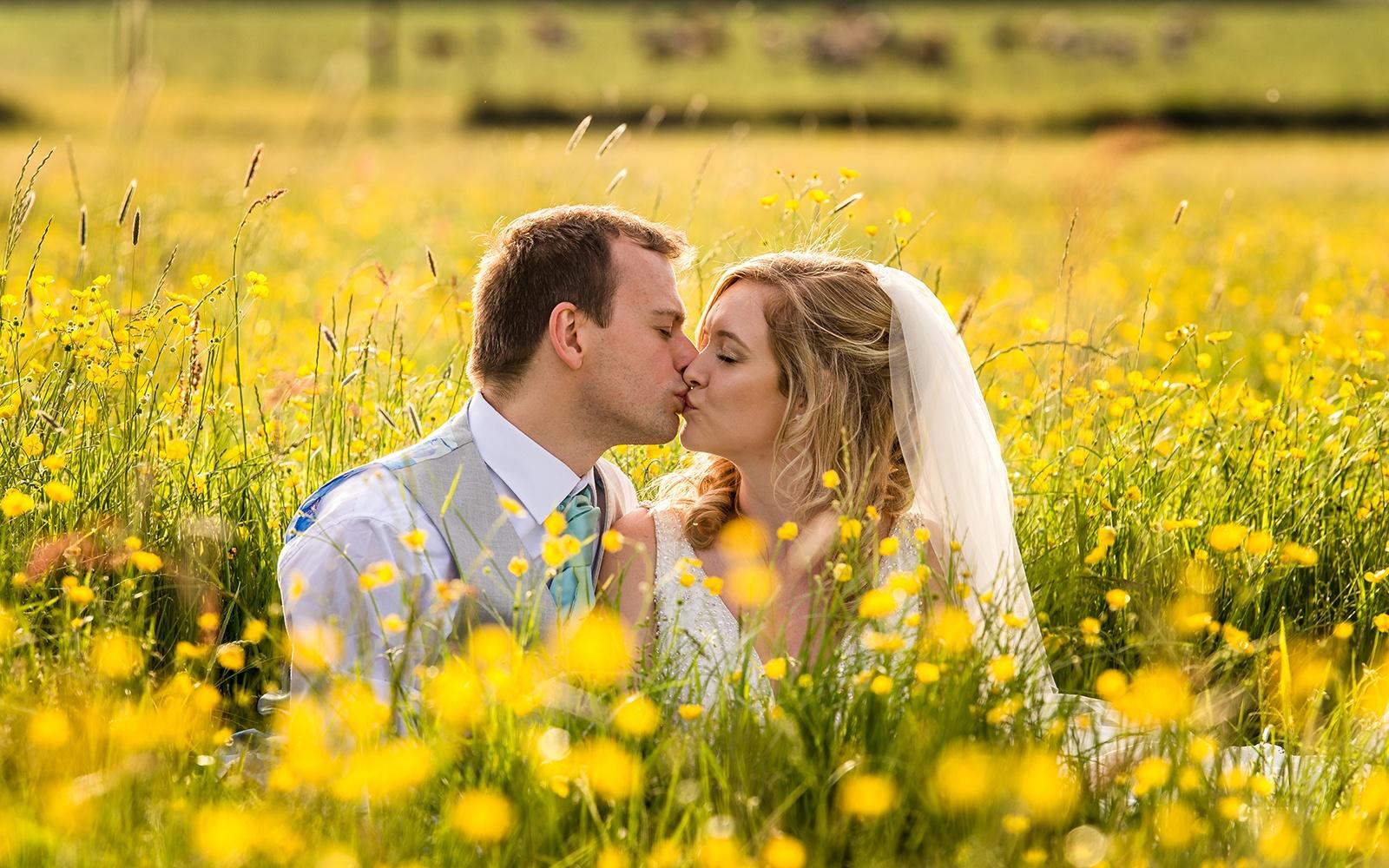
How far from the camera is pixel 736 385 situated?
388 centimetres

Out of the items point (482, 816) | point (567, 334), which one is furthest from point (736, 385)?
point (482, 816)

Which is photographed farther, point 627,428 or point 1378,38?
point 1378,38

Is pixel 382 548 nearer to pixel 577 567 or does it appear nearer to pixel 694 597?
pixel 577 567

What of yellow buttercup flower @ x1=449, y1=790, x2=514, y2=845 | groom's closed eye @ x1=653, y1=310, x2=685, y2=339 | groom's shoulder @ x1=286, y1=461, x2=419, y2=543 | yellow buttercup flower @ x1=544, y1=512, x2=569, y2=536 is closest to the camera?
yellow buttercup flower @ x1=449, y1=790, x2=514, y2=845

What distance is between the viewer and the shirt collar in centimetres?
356

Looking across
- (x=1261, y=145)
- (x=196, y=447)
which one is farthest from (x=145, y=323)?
(x=1261, y=145)

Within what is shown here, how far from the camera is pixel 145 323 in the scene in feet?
12.4

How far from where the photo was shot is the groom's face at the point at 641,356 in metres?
3.72

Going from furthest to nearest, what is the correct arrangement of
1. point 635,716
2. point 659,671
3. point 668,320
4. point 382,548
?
point 668,320 → point 382,548 → point 659,671 → point 635,716

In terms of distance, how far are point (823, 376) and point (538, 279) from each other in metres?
0.86

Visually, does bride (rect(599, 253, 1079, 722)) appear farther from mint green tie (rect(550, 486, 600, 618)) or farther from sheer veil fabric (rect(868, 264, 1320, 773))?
mint green tie (rect(550, 486, 600, 618))

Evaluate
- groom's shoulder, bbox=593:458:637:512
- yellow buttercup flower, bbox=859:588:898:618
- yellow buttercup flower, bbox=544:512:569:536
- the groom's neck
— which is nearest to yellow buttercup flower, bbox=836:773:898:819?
yellow buttercup flower, bbox=859:588:898:618

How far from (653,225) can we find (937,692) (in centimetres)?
178

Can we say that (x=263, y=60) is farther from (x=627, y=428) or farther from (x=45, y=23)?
(x=627, y=428)
